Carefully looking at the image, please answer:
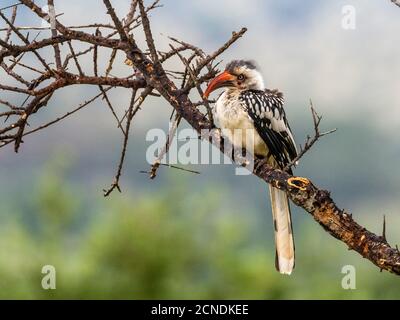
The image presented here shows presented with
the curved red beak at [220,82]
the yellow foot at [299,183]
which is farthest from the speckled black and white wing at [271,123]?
the yellow foot at [299,183]

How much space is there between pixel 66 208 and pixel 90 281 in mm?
1413

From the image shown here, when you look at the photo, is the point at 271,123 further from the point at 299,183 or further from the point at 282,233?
the point at 299,183

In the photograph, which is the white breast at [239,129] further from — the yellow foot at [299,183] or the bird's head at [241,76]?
the yellow foot at [299,183]

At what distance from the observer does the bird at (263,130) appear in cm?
478

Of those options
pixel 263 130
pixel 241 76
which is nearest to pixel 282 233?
pixel 263 130

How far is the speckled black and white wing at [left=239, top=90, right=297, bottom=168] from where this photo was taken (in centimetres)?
482

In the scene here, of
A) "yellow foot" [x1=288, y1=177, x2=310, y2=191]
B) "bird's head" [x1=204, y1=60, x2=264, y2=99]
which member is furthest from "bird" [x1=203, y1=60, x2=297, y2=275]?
"yellow foot" [x1=288, y1=177, x2=310, y2=191]

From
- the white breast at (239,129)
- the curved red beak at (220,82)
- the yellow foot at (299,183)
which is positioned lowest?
the yellow foot at (299,183)

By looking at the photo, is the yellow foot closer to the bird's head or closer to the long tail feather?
the long tail feather

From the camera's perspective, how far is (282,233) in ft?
15.8

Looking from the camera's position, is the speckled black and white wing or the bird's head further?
the bird's head

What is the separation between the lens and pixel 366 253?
3844mm

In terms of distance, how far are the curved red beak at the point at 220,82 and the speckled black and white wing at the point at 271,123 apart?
0.12 m
